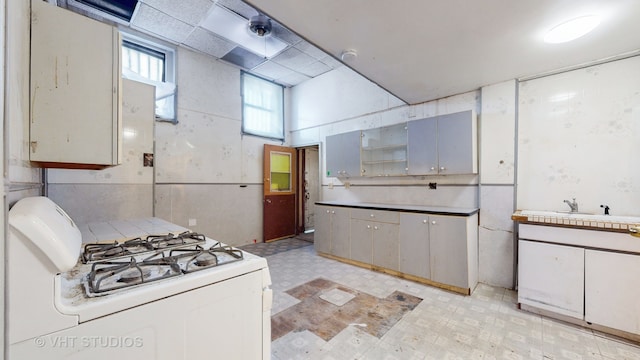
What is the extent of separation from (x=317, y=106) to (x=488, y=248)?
12.5ft

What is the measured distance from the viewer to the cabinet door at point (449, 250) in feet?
9.04

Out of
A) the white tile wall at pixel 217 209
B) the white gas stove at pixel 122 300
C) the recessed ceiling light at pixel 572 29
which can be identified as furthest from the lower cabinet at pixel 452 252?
the white tile wall at pixel 217 209

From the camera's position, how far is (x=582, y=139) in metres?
2.55

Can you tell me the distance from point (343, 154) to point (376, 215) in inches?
52.1

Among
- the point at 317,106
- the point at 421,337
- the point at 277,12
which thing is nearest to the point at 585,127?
the point at 421,337

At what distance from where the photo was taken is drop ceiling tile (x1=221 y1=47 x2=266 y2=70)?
13.6 ft

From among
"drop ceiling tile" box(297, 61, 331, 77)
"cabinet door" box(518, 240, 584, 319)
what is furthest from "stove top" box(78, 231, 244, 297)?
"drop ceiling tile" box(297, 61, 331, 77)

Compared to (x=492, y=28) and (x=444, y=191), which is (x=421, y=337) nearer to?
(x=444, y=191)

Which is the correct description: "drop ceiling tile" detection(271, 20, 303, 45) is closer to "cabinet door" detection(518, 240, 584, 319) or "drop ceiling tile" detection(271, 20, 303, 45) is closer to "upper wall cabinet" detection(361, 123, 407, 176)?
"upper wall cabinet" detection(361, 123, 407, 176)

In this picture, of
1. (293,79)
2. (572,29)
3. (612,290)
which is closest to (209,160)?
(293,79)

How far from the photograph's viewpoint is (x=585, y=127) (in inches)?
99.6

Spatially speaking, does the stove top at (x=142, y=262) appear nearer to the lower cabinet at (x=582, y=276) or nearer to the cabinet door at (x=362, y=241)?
the cabinet door at (x=362, y=241)

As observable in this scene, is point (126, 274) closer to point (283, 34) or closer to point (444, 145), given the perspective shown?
point (444, 145)

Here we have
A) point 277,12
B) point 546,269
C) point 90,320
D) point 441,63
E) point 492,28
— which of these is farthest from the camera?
point 441,63
